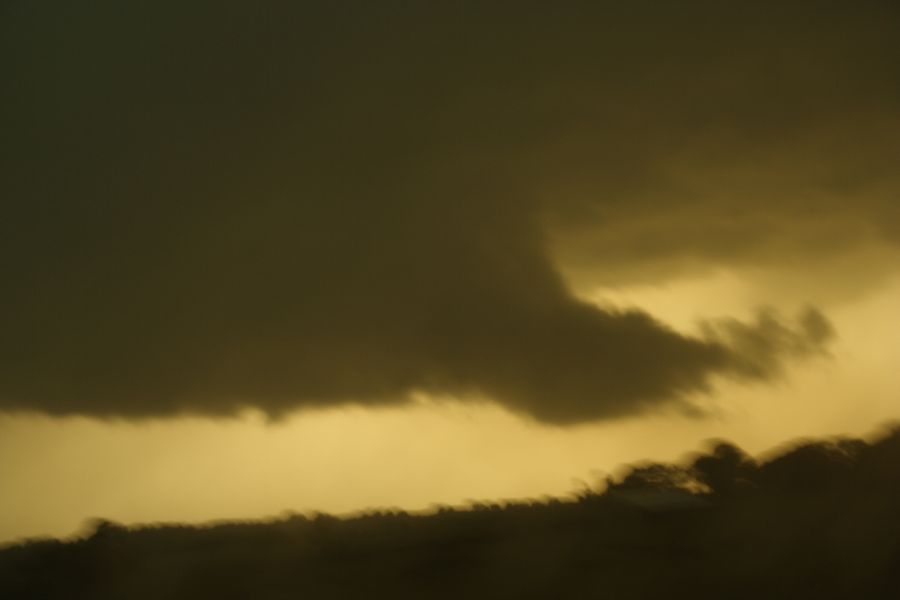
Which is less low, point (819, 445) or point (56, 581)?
point (819, 445)

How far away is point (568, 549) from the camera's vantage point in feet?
32.7

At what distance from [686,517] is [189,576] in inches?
175

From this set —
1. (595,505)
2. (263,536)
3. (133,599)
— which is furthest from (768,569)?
(133,599)

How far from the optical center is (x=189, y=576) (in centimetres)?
982

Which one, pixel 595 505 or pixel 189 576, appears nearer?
pixel 189 576

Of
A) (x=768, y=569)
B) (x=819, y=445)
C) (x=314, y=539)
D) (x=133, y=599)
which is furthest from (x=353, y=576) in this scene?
(x=819, y=445)

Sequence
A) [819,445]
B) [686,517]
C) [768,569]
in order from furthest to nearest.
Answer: [819,445] < [686,517] < [768,569]

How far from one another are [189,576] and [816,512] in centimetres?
566

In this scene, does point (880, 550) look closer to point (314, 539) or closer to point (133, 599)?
point (314, 539)

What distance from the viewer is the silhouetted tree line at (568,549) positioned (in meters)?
9.41

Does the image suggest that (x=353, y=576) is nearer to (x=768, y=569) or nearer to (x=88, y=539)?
(x=88, y=539)

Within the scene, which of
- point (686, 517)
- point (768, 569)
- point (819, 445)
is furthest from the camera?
point (819, 445)

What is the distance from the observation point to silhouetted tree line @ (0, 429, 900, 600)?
30.9 feet

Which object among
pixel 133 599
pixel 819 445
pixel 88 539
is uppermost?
pixel 819 445
